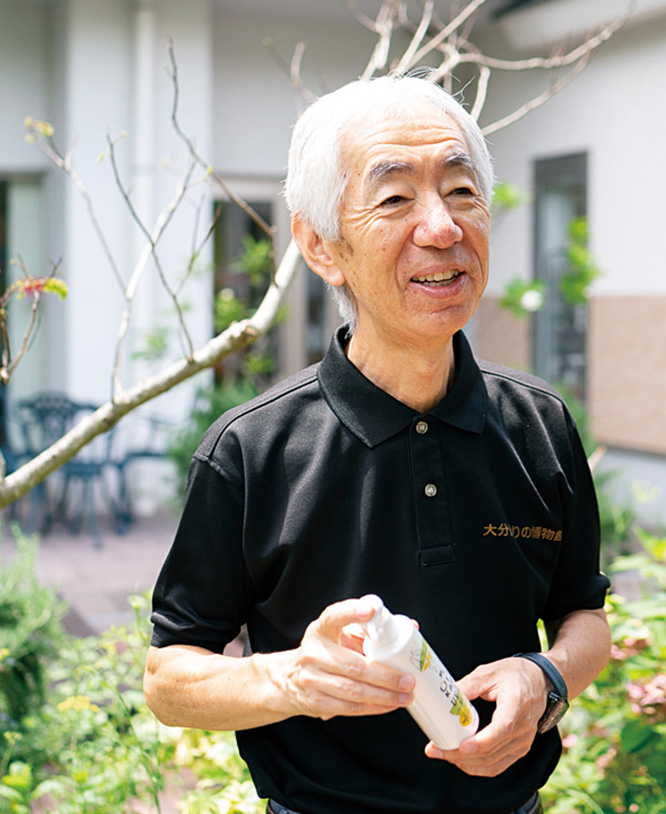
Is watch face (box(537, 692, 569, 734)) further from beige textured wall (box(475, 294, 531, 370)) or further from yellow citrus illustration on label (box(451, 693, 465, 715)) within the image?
beige textured wall (box(475, 294, 531, 370))

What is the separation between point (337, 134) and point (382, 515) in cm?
54

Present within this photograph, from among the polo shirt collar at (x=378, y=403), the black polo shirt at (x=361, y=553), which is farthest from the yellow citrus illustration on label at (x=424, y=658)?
the polo shirt collar at (x=378, y=403)

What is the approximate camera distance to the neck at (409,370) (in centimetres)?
157

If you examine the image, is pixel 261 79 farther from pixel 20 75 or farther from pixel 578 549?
pixel 578 549

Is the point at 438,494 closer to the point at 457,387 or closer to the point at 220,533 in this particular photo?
the point at 457,387

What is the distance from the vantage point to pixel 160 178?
823cm

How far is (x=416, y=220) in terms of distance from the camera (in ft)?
4.81

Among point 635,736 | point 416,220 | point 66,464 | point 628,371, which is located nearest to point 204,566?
point 416,220

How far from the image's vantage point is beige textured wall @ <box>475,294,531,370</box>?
9.14 metres

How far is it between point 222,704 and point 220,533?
231 mm

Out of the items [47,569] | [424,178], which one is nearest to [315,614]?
[424,178]

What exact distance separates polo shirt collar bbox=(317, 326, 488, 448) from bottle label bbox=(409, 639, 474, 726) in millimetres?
373

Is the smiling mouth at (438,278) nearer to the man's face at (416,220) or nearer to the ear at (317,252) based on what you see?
the man's face at (416,220)

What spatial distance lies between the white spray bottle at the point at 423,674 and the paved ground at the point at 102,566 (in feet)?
13.7
